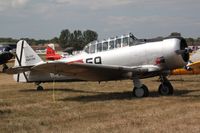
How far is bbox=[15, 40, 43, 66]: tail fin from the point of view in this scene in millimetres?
14609

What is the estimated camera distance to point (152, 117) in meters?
7.66

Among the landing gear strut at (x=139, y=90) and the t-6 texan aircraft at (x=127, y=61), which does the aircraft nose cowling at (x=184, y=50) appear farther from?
the landing gear strut at (x=139, y=90)

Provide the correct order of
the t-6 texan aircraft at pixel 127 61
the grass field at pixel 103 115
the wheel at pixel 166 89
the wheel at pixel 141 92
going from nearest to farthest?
the grass field at pixel 103 115
the t-6 texan aircraft at pixel 127 61
the wheel at pixel 141 92
the wheel at pixel 166 89

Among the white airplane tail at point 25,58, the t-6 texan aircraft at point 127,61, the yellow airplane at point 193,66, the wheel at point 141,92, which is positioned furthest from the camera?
the yellow airplane at point 193,66

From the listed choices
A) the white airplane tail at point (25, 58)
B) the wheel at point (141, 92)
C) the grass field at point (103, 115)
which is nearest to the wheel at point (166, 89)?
the wheel at point (141, 92)

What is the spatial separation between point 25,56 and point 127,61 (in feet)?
15.8

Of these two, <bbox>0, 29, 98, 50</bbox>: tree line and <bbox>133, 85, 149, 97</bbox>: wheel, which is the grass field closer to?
<bbox>133, 85, 149, 97</bbox>: wheel

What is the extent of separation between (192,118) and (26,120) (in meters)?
3.50

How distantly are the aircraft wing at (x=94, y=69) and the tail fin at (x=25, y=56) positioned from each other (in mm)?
2950

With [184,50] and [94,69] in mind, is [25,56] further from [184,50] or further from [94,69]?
[184,50]

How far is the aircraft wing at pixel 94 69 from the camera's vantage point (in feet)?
35.7

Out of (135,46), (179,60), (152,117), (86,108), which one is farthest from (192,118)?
(135,46)

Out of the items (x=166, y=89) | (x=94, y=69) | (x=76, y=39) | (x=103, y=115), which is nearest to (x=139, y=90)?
(x=166, y=89)

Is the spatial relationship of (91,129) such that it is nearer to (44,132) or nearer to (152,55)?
(44,132)
